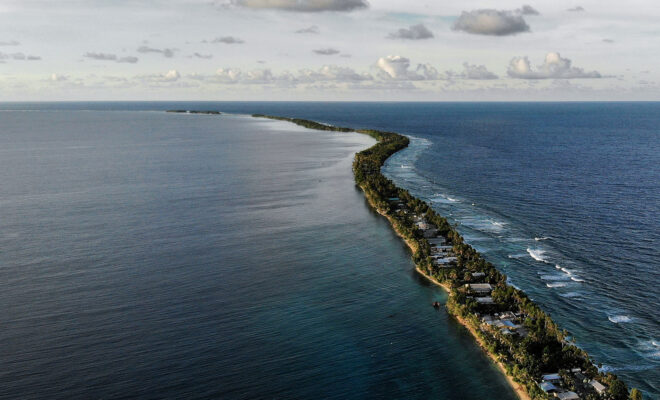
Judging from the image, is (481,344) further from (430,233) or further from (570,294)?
(430,233)

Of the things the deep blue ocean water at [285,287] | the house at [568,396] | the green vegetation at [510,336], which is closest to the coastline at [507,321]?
the green vegetation at [510,336]

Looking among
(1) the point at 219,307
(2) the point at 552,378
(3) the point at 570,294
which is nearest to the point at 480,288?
(3) the point at 570,294

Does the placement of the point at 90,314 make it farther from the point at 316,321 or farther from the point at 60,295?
the point at 316,321

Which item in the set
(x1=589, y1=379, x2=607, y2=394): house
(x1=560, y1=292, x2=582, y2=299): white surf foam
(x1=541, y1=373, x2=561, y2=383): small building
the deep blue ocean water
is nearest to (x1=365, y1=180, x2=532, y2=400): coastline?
the deep blue ocean water

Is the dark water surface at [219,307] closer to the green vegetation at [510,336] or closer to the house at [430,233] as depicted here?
→ the green vegetation at [510,336]

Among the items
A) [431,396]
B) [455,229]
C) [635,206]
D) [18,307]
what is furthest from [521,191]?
[18,307]
